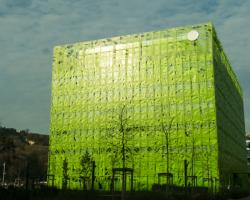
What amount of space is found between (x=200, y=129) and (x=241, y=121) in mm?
45086

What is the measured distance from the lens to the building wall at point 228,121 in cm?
7388

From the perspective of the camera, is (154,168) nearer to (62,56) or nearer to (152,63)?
(152,63)

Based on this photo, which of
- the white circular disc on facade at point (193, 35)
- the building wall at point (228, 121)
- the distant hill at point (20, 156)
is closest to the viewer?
the distant hill at point (20, 156)

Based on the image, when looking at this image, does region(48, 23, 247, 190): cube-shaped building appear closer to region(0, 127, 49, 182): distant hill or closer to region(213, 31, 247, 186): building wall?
region(213, 31, 247, 186): building wall

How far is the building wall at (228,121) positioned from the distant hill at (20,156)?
3244 centimetres

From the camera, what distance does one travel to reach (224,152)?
76.3 meters

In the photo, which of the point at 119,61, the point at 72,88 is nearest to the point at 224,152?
the point at 119,61

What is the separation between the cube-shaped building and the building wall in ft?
0.66

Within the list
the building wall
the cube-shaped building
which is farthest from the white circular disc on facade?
the building wall

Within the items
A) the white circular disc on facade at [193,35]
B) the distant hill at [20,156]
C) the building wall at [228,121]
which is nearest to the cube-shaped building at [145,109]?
the white circular disc on facade at [193,35]

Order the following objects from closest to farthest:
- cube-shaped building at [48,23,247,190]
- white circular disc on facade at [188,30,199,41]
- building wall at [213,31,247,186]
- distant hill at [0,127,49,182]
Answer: distant hill at [0,127,49,182]
cube-shaped building at [48,23,247,190]
white circular disc on facade at [188,30,199,41]
building wall at [213,31,247,186]

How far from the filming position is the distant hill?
→ 34638mm

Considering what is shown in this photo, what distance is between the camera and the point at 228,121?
85.2m

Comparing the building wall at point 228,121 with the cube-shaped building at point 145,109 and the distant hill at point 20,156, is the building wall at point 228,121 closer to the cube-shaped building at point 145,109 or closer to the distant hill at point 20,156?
the cube-shaped building at point 145,109
